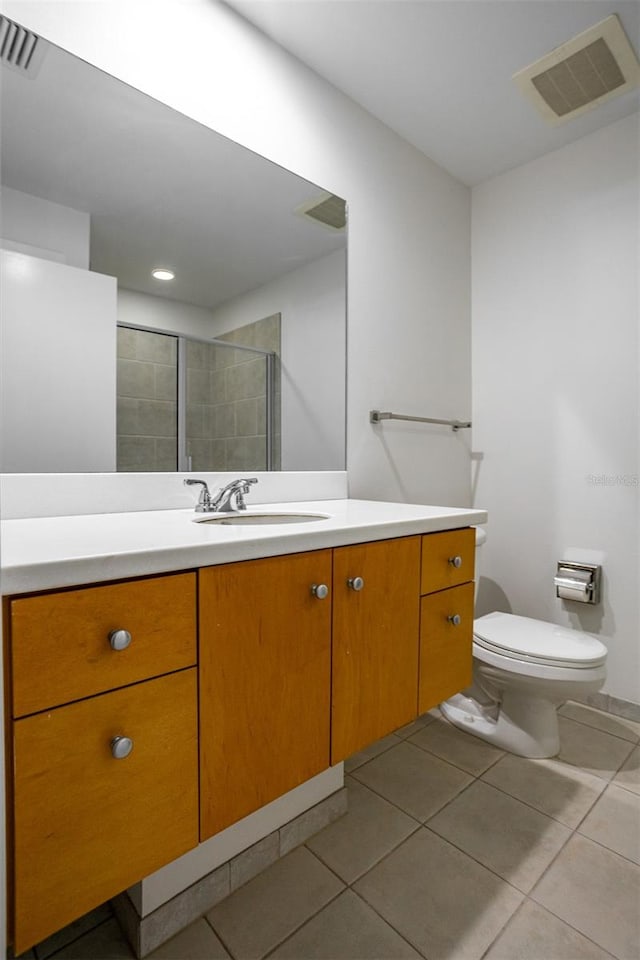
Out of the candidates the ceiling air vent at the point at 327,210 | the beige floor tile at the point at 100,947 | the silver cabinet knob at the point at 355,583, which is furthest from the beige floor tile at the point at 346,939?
the ceiling air vent at the point at 327,210

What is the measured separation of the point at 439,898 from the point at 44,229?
1.81 meters

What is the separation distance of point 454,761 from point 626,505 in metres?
1.19

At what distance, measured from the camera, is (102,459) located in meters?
1.25

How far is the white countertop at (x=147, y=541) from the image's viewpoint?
0.64 metres

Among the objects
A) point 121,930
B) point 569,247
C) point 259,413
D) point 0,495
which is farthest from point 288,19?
point 121,930

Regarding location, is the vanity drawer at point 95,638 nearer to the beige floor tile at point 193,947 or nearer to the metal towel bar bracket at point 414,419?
the beige floor tile at point 193,947

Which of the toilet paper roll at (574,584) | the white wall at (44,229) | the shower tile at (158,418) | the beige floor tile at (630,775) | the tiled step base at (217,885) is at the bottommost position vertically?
the beige floor tile at (630,775)

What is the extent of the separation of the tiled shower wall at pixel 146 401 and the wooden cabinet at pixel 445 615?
75cm

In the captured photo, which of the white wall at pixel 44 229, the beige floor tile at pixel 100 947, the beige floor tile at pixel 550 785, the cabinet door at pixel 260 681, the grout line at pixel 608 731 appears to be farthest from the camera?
the grout line at pixel 608 731

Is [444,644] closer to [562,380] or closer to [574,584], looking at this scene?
[574,584]

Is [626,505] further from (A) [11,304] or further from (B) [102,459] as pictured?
(A) [11,304]

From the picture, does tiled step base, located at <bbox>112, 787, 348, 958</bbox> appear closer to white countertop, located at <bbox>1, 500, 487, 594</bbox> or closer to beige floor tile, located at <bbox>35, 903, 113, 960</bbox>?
beige floor tile, located at <bbox>35, 903, 113, 960</bbox>

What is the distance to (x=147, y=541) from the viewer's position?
2.60ft

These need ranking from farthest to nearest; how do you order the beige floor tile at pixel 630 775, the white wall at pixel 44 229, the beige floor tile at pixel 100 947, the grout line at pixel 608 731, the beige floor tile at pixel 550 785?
the grout line at pixel 608 731
the beige floor tile at pixel 630 775
the beige floor tile at pixel 550 785
the white wall at pixel 44 229
the beige floor tile at pixel 100 947
